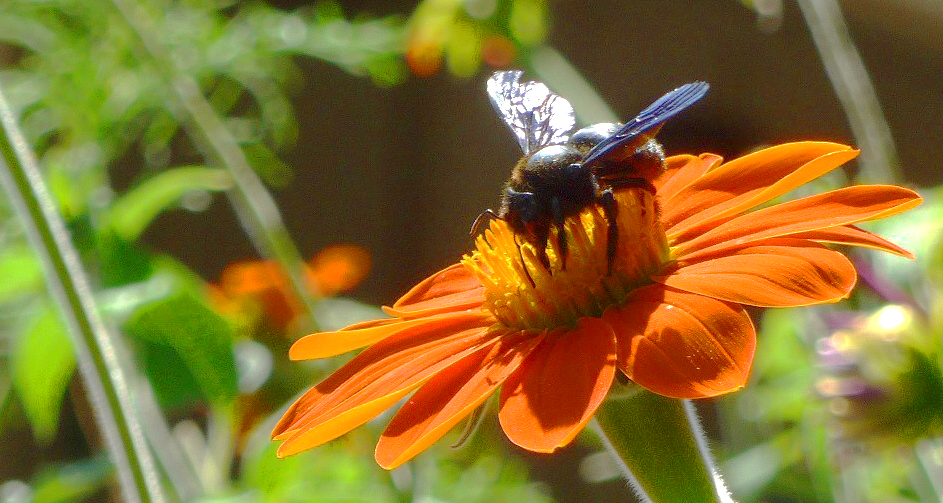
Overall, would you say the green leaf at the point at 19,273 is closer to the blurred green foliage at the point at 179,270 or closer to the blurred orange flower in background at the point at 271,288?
the blurred green foliage at the point at 179,270

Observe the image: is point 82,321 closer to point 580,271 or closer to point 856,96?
point 580,271

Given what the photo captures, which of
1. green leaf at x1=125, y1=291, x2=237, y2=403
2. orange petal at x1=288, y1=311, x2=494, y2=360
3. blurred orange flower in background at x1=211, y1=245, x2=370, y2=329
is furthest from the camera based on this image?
blurred orange flower in background at x1=211, y1=245, x2=370, y2=329

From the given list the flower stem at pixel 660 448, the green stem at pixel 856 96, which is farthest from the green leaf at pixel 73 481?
the green stem at pixel 856 96

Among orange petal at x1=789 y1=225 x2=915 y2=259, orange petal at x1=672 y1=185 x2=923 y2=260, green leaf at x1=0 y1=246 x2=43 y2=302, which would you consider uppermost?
green leaf at x1=0 y1=246 x2=43 y2=302

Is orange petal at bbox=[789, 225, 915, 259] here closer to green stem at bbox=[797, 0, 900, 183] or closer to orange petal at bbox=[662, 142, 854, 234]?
orange petal at bbox=[662, 142, 854, 234]

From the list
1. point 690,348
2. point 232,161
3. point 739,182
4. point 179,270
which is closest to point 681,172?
point 739,182

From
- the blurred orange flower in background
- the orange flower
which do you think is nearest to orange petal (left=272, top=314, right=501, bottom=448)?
the orange flower

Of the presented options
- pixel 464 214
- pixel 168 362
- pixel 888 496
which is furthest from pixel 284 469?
pixel 464 214

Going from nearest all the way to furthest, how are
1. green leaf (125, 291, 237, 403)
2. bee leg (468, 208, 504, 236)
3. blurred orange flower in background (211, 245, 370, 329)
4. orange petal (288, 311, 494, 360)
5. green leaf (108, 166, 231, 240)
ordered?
orange petal (288, 311, 494, 360) < bee leg (468, 208, 504, 236) < green leaf (125, 291, 237, 403) < green leaf (108, 166, 231, 240) < blurred orange flower in background (211, 245, 370, 329)
